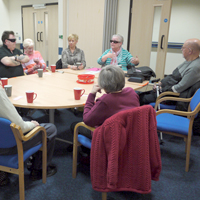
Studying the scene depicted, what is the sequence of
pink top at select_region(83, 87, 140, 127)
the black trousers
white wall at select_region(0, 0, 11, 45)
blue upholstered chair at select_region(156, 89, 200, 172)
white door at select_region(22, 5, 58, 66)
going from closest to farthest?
pink top at select_region(83, 87, 140, 127), the black trousers, blue upholstered chair at select_region(156, 89, 200, 172), white door at select_region(22, 5, 58, 66), white wall at select_region(0, 0, 11, 45)

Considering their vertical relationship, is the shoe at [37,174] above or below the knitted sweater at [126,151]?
below

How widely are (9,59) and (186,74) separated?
2.32 metres

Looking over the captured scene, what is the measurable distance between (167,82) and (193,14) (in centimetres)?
453

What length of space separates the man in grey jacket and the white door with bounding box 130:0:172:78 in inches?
74.6

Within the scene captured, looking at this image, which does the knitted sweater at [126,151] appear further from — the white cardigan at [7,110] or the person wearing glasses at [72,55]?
the person wearing glasses at [72,55]

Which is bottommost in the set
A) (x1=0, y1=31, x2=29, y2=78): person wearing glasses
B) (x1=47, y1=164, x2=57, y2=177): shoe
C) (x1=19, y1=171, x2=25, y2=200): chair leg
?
(x1=47, y1=164, x2=57, y2=177): shoe

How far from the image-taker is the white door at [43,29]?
21.3 ft

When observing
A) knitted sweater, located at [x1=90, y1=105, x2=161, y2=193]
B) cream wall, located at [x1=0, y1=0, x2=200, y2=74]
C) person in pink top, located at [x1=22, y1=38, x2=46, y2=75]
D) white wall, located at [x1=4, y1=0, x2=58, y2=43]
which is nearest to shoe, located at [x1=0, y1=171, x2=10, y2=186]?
knitted sweater, located at [x1=90, y1=105, x2=161, y2=193]

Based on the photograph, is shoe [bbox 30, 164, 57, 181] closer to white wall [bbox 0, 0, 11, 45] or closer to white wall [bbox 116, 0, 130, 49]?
white wall [bbox 116, 0, 130, 49]

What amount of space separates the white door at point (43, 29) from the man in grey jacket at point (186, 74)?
15.5 ft

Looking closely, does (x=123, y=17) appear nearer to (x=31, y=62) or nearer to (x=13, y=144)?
(x=31, y=62)

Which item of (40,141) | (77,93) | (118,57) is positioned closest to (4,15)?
(118,57)

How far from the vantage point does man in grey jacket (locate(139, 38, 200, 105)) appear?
2.52 metres

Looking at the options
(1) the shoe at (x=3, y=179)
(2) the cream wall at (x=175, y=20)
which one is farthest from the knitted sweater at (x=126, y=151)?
(2) the cream wall at (x=175, y=20)
